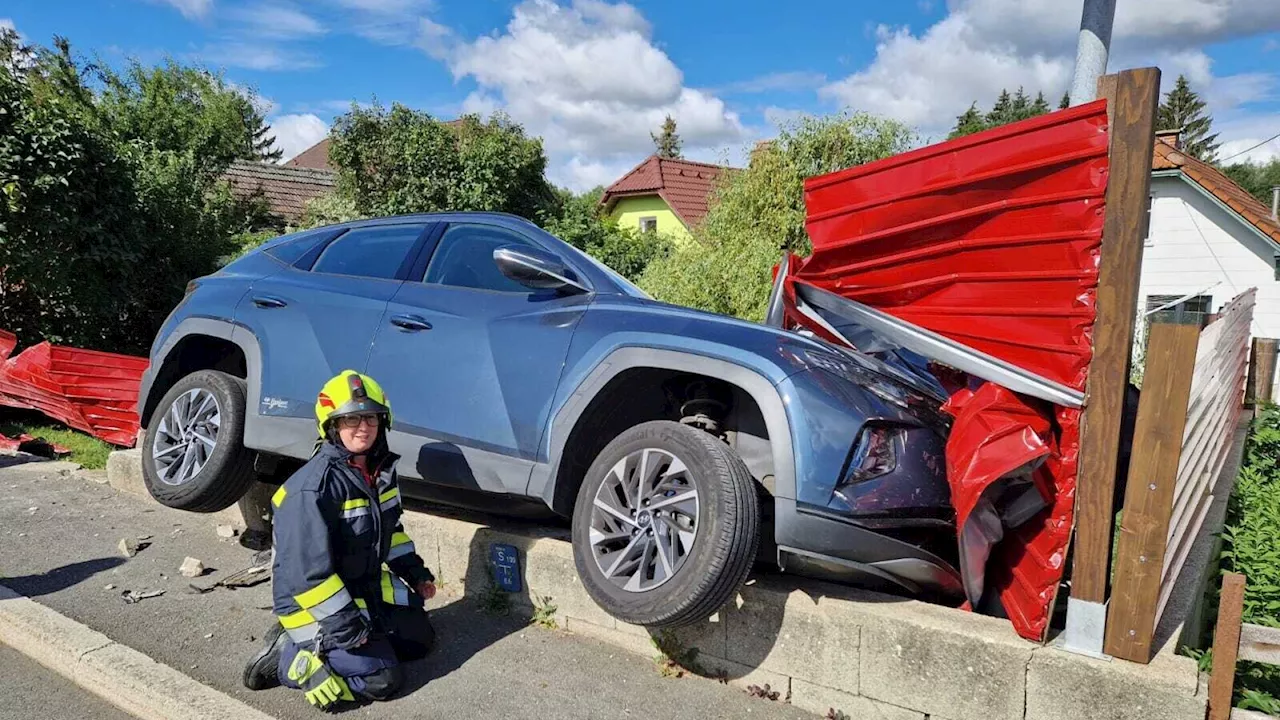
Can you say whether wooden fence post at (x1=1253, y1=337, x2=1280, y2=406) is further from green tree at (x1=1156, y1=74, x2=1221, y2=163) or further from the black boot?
green tree at (x1=1156, y1=74, x2=1221, y2=163)

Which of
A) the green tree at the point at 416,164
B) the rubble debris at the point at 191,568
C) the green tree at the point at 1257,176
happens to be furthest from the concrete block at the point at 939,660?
the green tree at the point at 1257,176

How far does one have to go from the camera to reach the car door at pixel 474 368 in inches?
152

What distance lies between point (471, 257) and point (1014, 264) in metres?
2.63

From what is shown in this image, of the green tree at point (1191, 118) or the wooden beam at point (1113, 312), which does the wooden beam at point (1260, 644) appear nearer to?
the wooden beam at point (1113, 312)

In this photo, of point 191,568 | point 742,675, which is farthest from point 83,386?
point 742,675

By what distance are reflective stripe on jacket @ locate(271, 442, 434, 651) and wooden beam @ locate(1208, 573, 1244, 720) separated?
3.08m

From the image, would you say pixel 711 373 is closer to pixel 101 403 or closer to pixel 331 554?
pixel 331 554

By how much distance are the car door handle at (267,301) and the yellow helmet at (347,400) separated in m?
1.42

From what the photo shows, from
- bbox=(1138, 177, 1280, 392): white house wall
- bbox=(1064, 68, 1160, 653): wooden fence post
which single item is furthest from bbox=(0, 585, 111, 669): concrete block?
bbox=(1138, 177, 1280, 392): white house wall

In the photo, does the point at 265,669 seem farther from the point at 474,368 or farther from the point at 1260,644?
the point at 1260,644

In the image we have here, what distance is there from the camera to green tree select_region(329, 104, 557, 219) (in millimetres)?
14289

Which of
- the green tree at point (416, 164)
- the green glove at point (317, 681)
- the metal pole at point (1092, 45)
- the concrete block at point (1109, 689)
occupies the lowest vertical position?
the green glove at point (317, 681)

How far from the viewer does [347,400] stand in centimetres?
362

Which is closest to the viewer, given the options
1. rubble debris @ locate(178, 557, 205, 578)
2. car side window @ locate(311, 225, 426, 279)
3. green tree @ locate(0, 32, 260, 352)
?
car side window @ locate(311, 225, 426, 279)
